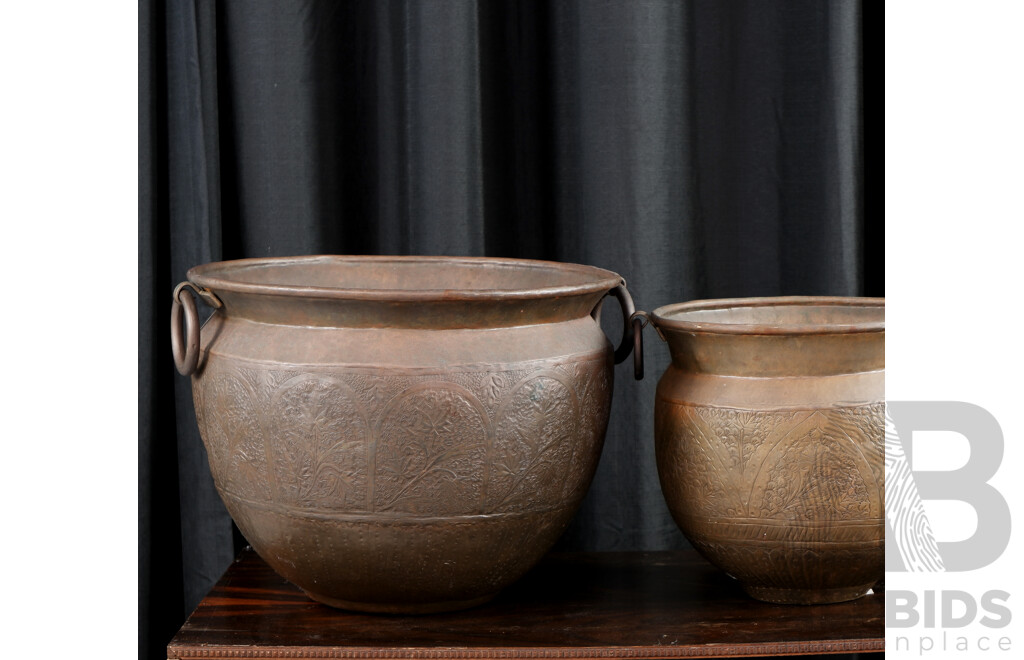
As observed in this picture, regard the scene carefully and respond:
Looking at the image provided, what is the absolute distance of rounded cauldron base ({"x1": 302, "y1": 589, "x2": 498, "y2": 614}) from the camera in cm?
119

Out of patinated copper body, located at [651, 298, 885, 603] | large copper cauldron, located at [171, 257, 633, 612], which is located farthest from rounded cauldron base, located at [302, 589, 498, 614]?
patinated copper body, located at [651, 298, 885, 603]

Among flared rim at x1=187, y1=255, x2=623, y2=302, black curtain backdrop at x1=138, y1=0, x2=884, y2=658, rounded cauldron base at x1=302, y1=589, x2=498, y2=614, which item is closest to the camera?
flared rim at x1=187, y1=255, x2=623, y2=302

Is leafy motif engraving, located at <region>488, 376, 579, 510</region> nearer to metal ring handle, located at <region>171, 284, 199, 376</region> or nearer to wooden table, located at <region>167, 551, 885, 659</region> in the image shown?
wooden table, located at <region>167, 551, 885, 659</region>

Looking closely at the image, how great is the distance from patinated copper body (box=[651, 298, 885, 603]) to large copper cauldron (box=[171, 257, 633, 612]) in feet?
0.40

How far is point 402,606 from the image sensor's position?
119 centimetres

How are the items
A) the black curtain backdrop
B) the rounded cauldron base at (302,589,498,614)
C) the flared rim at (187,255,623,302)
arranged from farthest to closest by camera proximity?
1. the black curtain backdrop
2. the rounded cauldron base at (302,589,498,614)
3. the flared rim at (187,255,623,302)

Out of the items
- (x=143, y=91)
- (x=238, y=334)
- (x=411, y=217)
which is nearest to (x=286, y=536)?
(x=238, y=334)

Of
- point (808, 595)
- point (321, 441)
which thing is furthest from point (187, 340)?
point (808, 595)

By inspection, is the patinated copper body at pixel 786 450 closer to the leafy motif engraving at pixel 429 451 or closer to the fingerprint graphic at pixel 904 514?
the fingerprint graphic at pixel 904 514

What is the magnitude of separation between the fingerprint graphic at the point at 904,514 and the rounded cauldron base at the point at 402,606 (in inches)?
17.7

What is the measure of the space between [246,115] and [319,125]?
0.34ft

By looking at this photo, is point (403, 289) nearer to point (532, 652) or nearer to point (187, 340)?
point (187, 340)

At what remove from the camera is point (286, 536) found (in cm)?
113

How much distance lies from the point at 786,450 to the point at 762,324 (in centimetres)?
15
